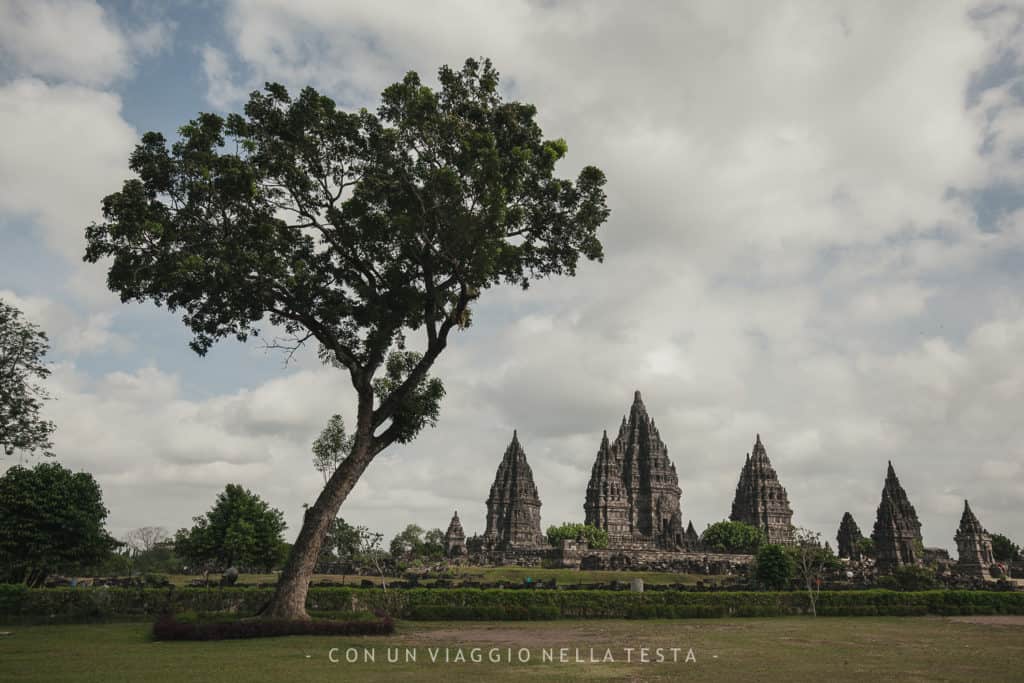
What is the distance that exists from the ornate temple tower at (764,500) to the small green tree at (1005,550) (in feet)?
88.7

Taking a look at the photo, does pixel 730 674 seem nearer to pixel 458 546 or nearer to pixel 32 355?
pixel 32 355

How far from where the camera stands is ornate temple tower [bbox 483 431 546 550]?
93.6m

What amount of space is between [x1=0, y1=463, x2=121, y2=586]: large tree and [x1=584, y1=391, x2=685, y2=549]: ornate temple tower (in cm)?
6664

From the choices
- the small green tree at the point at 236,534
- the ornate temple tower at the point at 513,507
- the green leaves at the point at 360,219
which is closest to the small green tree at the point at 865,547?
the ornate temple tower at the point at 513,507

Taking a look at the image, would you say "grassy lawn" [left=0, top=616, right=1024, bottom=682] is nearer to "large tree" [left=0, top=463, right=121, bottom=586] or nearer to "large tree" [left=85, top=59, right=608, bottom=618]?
"large tree" [left=85, top=59, right=608, bottom=618]

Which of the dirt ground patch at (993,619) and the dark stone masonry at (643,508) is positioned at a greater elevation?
the dark stone masonry at (643,508)

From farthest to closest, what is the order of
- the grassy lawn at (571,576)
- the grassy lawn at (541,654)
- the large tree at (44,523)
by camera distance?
the grassy lawn at (571,576) < the large tree at (44,523) < the grassy lawn at (541,654)

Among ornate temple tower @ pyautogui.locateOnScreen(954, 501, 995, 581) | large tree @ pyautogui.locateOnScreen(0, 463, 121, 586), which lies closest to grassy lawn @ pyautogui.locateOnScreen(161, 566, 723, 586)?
large tree @ pyautogui.locateOnScreen(0, 463, 121, 586)

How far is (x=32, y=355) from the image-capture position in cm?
3131

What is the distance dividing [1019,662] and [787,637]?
5.89m

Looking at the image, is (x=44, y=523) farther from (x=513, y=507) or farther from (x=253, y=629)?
(x=513, y=507)

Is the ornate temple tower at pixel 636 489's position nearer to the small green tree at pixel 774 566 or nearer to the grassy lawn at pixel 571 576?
the grassy lawn at pixel 571 576

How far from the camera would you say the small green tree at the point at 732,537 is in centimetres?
8956

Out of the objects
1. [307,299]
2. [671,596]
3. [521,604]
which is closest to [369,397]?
[307,299]
